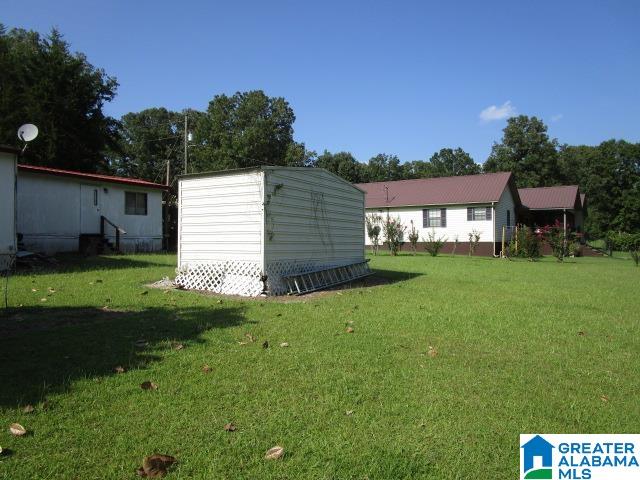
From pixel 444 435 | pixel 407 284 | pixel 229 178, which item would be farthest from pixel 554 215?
pixel 444 435

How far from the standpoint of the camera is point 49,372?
14.1ft

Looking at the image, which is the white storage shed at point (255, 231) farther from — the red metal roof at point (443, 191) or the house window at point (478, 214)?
the red metal roof at point (443, 191)

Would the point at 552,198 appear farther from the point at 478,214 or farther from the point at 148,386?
the point at 148,386

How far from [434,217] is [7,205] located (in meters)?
24.0

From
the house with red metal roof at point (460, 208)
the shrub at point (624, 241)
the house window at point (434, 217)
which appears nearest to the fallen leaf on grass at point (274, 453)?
the house with red metal roof at point (460, 208)

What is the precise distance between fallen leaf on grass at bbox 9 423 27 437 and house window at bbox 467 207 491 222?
2835 centimetres

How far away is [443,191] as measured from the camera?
3112 centimetres

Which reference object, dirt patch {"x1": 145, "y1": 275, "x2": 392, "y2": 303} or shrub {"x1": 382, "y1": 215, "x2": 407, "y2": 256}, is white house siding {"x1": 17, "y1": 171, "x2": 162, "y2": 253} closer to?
dirt patch {"x1": 145, "y1": 275, "x2": 392, "y2": 303}

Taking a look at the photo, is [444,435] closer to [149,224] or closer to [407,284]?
[407,284]

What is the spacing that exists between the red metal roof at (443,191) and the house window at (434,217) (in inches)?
21.0

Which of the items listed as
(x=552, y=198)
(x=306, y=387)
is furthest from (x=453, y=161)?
(x=306, y=387)

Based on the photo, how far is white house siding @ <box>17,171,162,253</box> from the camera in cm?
1708

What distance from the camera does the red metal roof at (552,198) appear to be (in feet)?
105

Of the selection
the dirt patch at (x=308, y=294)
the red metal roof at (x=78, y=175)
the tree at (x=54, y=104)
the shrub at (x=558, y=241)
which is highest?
the tree at (x=54, y=104)
